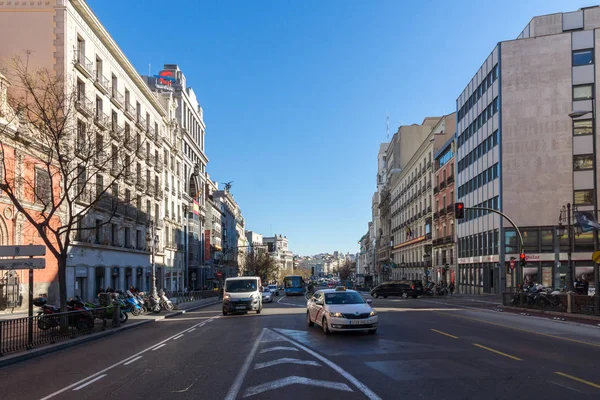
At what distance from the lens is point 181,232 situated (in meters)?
69.6

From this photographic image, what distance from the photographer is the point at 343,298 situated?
1872 centimetres

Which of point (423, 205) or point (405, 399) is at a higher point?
point (423, 205)

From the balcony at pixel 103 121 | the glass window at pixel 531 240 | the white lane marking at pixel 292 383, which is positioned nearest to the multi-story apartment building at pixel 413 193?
the glass window at pixel 531 240

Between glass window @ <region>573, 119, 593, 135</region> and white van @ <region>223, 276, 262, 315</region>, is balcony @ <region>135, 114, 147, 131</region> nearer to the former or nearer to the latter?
white van @ <region>223, 276, 262, 315</region>

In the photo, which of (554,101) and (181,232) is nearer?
(554,101)

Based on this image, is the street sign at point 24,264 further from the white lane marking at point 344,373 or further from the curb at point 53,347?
the white lane marking at point 344,373

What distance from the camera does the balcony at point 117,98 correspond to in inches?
1717

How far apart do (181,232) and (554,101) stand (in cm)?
4458

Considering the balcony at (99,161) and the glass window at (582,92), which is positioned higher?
the glass window at (582,92)

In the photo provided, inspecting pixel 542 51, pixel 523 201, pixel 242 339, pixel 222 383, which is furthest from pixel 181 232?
pixel 222 383

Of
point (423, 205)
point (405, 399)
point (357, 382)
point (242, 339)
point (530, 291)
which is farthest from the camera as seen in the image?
point (423, 205)

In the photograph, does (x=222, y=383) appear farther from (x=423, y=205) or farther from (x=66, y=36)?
(x=423, y=205)

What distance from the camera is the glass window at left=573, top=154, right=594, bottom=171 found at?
46.7 meters

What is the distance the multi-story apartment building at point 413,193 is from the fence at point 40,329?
47816mm
